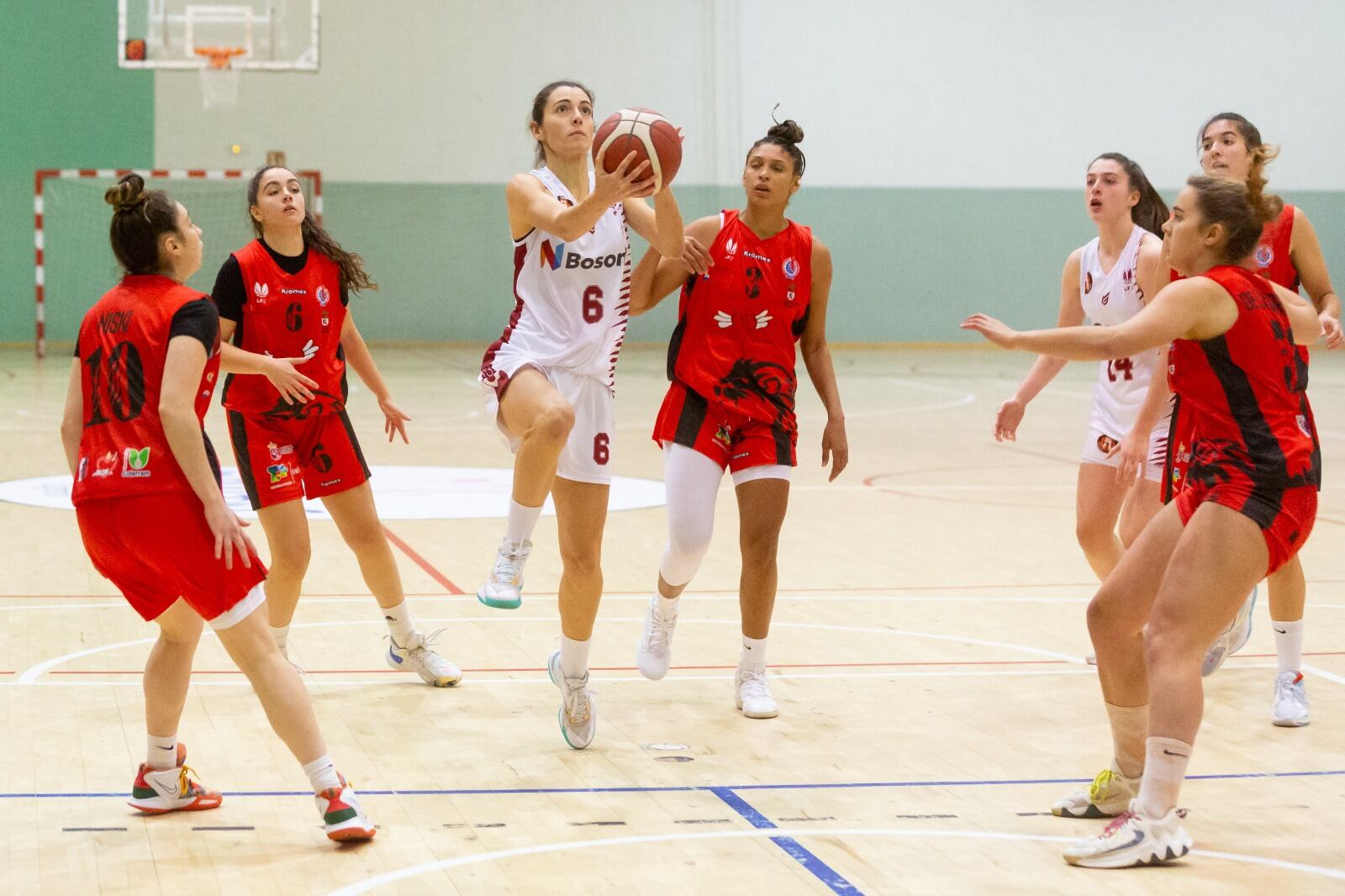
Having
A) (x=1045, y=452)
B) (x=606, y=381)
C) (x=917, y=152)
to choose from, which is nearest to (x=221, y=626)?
(x=606, y=381)

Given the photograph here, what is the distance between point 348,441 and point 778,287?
156 cm

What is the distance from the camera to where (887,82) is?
22406 millimetres

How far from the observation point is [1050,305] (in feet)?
75.8

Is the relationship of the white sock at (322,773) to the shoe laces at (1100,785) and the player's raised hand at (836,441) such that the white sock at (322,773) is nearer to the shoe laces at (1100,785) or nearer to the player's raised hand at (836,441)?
the shoe laces at (1100,785)

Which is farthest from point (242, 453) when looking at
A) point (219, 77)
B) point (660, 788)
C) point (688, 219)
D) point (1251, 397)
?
point (688, 219)

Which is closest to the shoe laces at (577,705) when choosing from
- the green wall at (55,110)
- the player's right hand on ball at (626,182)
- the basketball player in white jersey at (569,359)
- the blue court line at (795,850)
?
the basketball player in white jersey at (569,359)

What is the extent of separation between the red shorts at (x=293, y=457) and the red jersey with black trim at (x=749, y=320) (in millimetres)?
1175

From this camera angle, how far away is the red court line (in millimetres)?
7406

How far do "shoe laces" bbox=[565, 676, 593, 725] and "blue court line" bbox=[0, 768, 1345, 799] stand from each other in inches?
16.2

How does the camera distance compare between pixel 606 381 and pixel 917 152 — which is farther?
pixel 917 152

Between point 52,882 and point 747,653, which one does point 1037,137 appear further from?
point 52,882

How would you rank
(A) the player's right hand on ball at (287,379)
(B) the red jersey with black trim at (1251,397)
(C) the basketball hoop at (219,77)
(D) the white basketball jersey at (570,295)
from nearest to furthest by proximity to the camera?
(B) the red jersey with black trim at (1251,397) → (A) the player's right hand on ball at (287,379) → (D) the white basketball jersey at (570,295) → (C) the basketball hoop at (219,77)

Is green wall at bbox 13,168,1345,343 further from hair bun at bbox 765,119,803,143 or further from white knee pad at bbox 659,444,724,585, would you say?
white knee pad at bbox 659,444,724,585

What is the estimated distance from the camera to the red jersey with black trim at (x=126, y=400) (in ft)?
12.6
